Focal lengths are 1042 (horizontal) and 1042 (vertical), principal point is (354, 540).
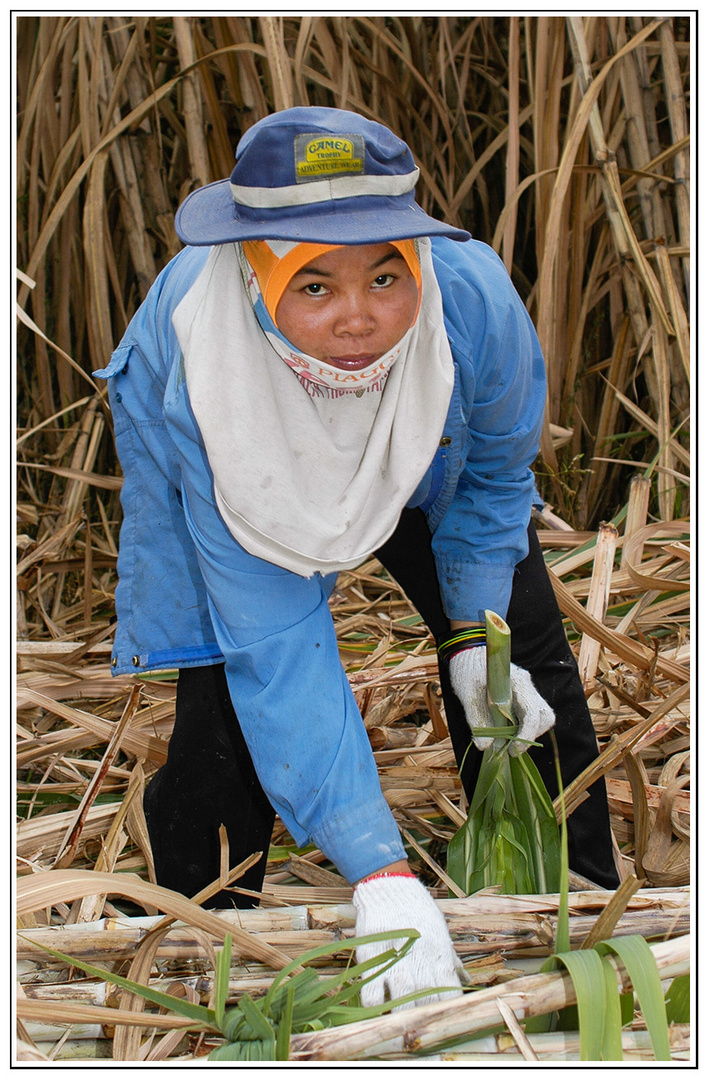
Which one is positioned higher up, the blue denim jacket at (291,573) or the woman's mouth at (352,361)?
the woman's mouth at (352,361)

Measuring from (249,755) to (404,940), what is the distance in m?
0.43

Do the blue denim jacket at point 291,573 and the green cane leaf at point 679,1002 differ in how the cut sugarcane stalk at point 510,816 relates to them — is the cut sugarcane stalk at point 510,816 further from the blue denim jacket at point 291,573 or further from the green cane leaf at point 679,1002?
the green cane leaf at point 679,1002

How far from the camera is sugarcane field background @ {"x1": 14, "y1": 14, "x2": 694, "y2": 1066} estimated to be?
1090mm

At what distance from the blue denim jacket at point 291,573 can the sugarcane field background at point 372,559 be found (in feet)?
0.46

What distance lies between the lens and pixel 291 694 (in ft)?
3.83

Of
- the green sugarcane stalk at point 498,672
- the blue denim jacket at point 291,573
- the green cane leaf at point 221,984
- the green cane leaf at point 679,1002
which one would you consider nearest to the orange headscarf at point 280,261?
the blue denim jacket at point 291,573

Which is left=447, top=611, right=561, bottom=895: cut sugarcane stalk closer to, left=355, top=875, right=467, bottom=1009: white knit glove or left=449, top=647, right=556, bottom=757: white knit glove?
left=449, top=647, right=556, bottom=757: white knit glove

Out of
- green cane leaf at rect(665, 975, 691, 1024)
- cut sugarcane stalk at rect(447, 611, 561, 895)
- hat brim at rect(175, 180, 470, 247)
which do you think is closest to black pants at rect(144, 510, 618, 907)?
cut sugarcane stalk at rect(447, 611, 561, 895)

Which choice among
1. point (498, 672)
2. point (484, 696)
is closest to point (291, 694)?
point (498, 672)

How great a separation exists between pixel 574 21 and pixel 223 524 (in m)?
1.35

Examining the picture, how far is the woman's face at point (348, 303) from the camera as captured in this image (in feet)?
3.49

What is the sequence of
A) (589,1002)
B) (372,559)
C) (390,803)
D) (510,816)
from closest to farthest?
(589,1002), (510,816), (390,803), (372,559)

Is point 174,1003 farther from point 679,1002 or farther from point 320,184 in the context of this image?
point 320,184

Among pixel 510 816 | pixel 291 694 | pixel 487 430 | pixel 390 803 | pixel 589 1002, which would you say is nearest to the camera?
pixel 589 1002
